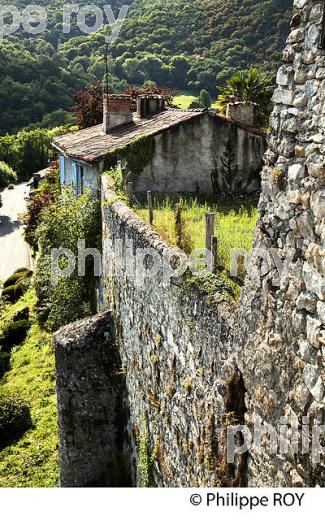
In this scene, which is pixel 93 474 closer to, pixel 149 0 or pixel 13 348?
pixel 13 348

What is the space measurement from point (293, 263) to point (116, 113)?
18911 mm

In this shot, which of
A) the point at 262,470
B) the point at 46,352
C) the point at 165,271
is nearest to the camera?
the point at 262,470

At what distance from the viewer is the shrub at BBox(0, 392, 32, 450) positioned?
57.0 feet

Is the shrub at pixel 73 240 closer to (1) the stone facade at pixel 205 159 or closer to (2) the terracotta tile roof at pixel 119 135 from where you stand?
(2) the terracotta tile roof at pixel 119 135

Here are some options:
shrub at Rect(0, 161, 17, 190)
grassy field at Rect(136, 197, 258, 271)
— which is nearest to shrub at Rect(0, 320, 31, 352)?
grassy field at Rect(136, 197, 258, 271)

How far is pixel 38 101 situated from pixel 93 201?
7220cm

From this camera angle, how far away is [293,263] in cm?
398

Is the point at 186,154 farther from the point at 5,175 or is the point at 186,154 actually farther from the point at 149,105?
the point at 5,175

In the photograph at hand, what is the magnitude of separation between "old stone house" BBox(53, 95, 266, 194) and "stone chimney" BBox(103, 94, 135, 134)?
1130mm

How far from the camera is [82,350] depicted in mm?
12500

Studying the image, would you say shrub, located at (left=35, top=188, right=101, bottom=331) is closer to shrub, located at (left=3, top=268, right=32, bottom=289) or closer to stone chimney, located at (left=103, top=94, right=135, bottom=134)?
stone chimney, located at (left=103, top=94, right=135, bottom=134)

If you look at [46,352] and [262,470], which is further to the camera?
[46,352]

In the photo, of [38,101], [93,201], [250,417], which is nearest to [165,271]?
[250,417]

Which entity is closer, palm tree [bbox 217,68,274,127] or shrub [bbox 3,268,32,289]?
palm tree [bbox 217,68,274,127]
